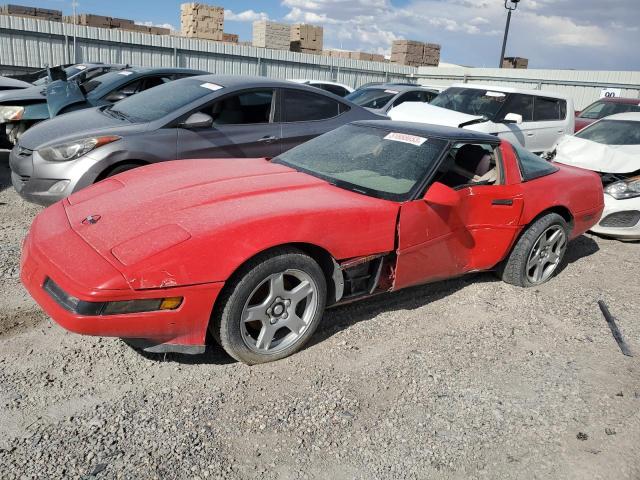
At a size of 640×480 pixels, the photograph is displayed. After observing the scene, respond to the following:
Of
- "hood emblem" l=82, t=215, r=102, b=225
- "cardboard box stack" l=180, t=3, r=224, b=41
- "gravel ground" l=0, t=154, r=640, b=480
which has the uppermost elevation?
"cardboard box stack" l=180, t=3, r=224, b=41

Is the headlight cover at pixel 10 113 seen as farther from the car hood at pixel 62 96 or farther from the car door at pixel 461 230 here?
the car door at pixel 461 230

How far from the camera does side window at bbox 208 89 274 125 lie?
5484 millimetres

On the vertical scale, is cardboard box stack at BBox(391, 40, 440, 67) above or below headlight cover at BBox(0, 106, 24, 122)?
above

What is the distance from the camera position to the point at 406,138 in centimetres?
390

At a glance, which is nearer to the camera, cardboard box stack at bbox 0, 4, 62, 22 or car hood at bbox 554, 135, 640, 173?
car hood at bbox 554, 135, 640, 173

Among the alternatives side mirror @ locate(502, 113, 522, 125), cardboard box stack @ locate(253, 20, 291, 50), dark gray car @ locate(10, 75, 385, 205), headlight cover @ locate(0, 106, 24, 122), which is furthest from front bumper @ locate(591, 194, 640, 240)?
cardboard box stack @ locate(253, 20, 291, 50)

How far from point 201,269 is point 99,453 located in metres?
0.93

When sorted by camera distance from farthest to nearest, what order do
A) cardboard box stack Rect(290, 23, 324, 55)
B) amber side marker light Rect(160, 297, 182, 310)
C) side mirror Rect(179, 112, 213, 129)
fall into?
1. cardboard box stack Rect(290, 23, 324, 55)
2. side mirror Rect(179, 112, 213, 129)
3. amber side marker light Rect(160, 297, 182, 310)

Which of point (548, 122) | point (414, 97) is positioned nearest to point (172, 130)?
point (548, 122)

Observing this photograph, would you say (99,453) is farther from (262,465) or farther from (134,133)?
(134,133)

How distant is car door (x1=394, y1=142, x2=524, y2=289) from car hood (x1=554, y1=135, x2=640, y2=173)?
2.80 metres

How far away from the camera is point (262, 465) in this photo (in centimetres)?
233

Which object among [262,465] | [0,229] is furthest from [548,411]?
[0,229]

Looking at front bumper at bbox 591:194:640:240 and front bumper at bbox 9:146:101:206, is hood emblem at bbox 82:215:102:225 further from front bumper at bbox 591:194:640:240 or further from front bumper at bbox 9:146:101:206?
front bumper at bbox 591:194:640:240
